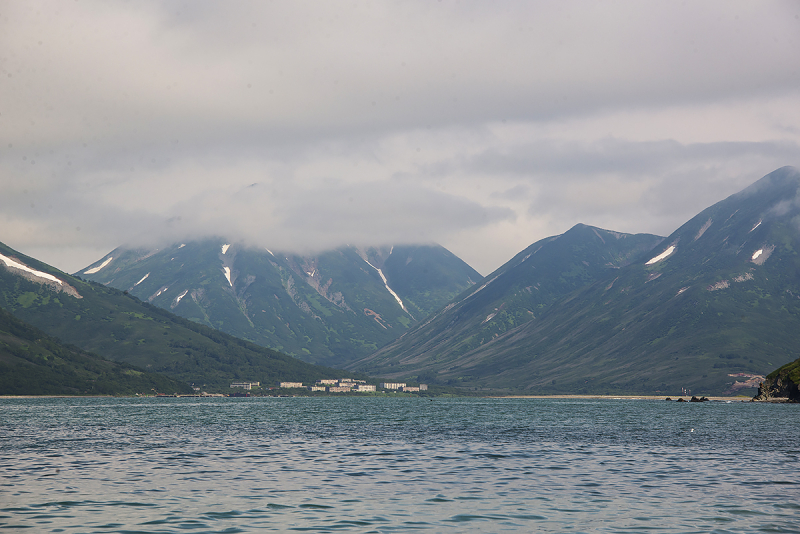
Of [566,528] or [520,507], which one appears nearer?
[566,528]

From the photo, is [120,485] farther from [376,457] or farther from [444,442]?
[444,442]

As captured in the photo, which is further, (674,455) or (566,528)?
(674,455)

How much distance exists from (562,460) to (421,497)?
29832 millimetres

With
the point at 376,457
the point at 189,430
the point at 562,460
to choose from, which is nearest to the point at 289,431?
the point at 189,430

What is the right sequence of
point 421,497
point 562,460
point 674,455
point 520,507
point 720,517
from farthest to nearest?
point 674,455
point 562,460
point 421,497
point 520,507
point 720,517

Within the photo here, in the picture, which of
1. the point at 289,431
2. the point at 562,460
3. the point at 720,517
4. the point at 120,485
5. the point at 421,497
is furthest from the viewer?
the point at 289,431

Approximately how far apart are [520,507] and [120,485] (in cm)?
3157

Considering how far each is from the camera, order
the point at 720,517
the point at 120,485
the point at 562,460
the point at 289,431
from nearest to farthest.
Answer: the point at 720,517
the point at 120,485
the point at 562,460
the point at 289,431

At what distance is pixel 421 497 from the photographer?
170 feet

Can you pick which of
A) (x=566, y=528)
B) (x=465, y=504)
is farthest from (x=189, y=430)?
(x=566, y=528)

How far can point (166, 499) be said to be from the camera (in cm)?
5031

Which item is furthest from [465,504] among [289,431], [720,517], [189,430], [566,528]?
[189,430]

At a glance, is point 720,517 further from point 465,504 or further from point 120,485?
point 120,485

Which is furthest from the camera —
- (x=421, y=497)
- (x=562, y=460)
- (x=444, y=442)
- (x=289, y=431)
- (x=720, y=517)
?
(x=289, y=431)
